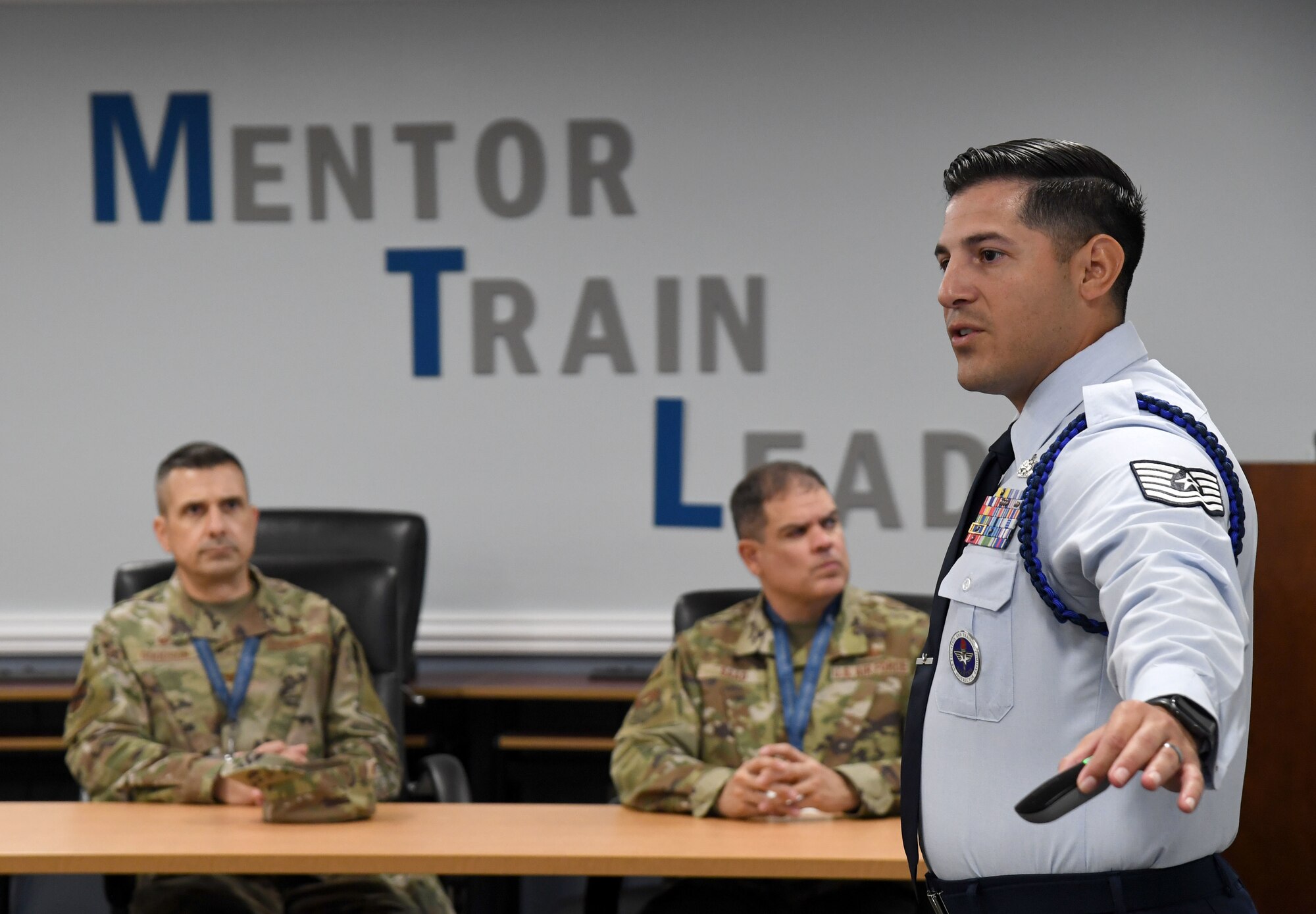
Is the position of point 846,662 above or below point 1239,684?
below

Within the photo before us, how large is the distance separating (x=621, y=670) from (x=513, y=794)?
47cm

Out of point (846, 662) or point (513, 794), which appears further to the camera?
point (513, 794)

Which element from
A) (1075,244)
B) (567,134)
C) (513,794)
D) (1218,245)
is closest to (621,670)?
(513,794)

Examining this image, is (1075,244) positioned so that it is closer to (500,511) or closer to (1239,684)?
(1239,684)

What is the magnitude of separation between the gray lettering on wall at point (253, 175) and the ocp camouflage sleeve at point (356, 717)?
1.72 meters

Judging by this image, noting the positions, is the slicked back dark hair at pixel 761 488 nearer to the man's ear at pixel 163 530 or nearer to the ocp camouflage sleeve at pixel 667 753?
the ocp camouflage sleeve at pixel 667 753

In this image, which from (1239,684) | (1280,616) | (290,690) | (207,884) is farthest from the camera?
(290,690)

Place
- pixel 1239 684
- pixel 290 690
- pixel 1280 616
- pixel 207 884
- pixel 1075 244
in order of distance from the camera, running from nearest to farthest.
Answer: pixel 1239 684
pixel 1075 244
pixel 207 884
pixel 1280 616
pixel 290 690

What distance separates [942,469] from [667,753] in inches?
73.7

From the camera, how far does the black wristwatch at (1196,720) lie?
841 mm

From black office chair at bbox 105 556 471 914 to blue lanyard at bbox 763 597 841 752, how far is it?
772 millimetres

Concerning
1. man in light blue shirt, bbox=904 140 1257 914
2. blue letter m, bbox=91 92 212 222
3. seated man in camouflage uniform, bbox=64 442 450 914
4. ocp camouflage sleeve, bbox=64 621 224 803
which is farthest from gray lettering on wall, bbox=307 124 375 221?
man in light blue shirt, bbox=904 140 1257 914

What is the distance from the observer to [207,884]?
95.6 inches

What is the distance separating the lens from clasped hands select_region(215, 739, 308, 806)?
2.51m
